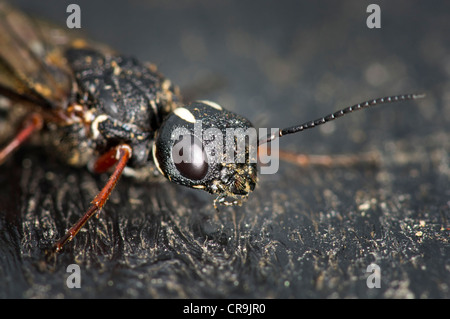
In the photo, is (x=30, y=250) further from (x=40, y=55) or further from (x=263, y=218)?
(x=40, y=55)

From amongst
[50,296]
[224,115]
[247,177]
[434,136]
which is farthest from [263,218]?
[434,136]

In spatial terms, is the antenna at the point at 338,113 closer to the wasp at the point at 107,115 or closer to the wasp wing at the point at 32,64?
the wasp at the point at 107,115

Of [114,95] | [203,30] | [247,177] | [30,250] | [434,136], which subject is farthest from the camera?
[203,30]

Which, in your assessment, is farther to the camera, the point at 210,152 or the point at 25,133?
the point at 25,133

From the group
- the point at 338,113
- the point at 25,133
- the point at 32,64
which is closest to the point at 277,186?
the point at 338,113

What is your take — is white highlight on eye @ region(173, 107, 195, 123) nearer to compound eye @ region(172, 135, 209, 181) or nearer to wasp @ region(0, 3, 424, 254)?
wasp @ region(0, 3, 424, 254)

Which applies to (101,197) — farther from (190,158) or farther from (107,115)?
(107,115)

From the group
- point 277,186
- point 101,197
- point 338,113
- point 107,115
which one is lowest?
point 101,197
